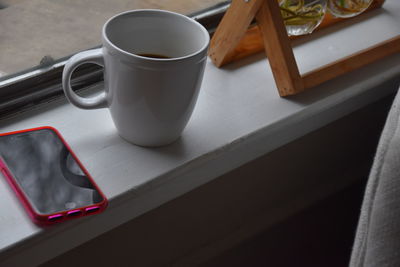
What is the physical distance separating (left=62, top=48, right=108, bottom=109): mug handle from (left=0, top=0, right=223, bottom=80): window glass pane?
0.10 meters

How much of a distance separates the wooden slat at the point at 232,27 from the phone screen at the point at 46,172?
23cm

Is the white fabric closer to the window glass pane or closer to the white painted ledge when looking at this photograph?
the white painted ledge

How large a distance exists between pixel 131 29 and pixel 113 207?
18 cm

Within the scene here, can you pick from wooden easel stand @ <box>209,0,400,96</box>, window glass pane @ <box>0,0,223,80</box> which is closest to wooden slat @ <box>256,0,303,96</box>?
wooden easel stand @ <box>209,0,400,96</box>

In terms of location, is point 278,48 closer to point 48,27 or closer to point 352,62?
point 352,62

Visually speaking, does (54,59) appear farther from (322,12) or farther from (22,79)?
(322,12)

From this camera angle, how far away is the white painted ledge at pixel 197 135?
491mm

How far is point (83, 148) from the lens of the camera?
21.9 inches

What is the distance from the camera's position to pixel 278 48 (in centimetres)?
61

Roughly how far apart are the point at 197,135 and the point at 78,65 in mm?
148

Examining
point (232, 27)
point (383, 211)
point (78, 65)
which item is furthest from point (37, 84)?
point (383, 211)

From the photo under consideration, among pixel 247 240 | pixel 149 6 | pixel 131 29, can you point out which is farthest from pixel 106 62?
pixel 247 240

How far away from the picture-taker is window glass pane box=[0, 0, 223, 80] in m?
0.64

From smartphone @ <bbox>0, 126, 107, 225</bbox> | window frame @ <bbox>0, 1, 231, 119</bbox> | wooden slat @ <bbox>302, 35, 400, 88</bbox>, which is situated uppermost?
window frame @ <bbox>0, 1, 231, 119</bbox>
